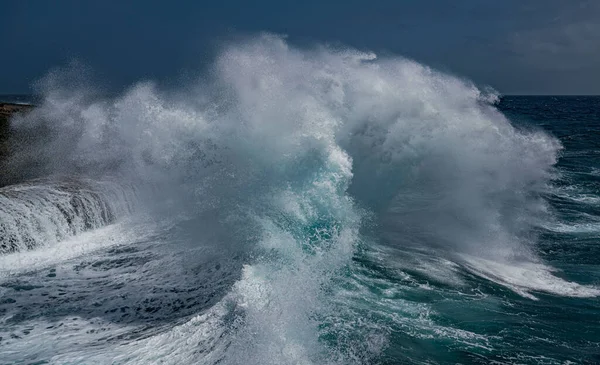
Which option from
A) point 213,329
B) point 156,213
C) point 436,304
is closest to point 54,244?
point 156,213

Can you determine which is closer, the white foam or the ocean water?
the ocean water

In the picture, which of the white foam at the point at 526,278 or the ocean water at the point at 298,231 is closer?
the ocean water at the point at 298,231

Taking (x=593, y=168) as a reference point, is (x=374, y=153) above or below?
below

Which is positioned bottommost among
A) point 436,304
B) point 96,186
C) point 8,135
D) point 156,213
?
point 436,304

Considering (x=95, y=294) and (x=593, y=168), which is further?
(x=593, y=168)

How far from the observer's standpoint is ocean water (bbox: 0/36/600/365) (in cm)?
739

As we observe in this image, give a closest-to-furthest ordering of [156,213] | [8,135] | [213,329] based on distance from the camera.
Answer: [213,329]
[156,213]
[8,135]

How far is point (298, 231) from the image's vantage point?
35.8ft

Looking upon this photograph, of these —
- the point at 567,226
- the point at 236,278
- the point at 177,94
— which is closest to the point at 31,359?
the point at 236,278

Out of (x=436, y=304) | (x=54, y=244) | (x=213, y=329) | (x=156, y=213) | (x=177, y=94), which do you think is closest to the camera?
(x=213, y=329)

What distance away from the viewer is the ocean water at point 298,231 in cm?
739

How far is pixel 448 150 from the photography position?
55.7 ft

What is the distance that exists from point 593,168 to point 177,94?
73.4ft

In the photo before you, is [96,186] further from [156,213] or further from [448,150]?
[448,150]
